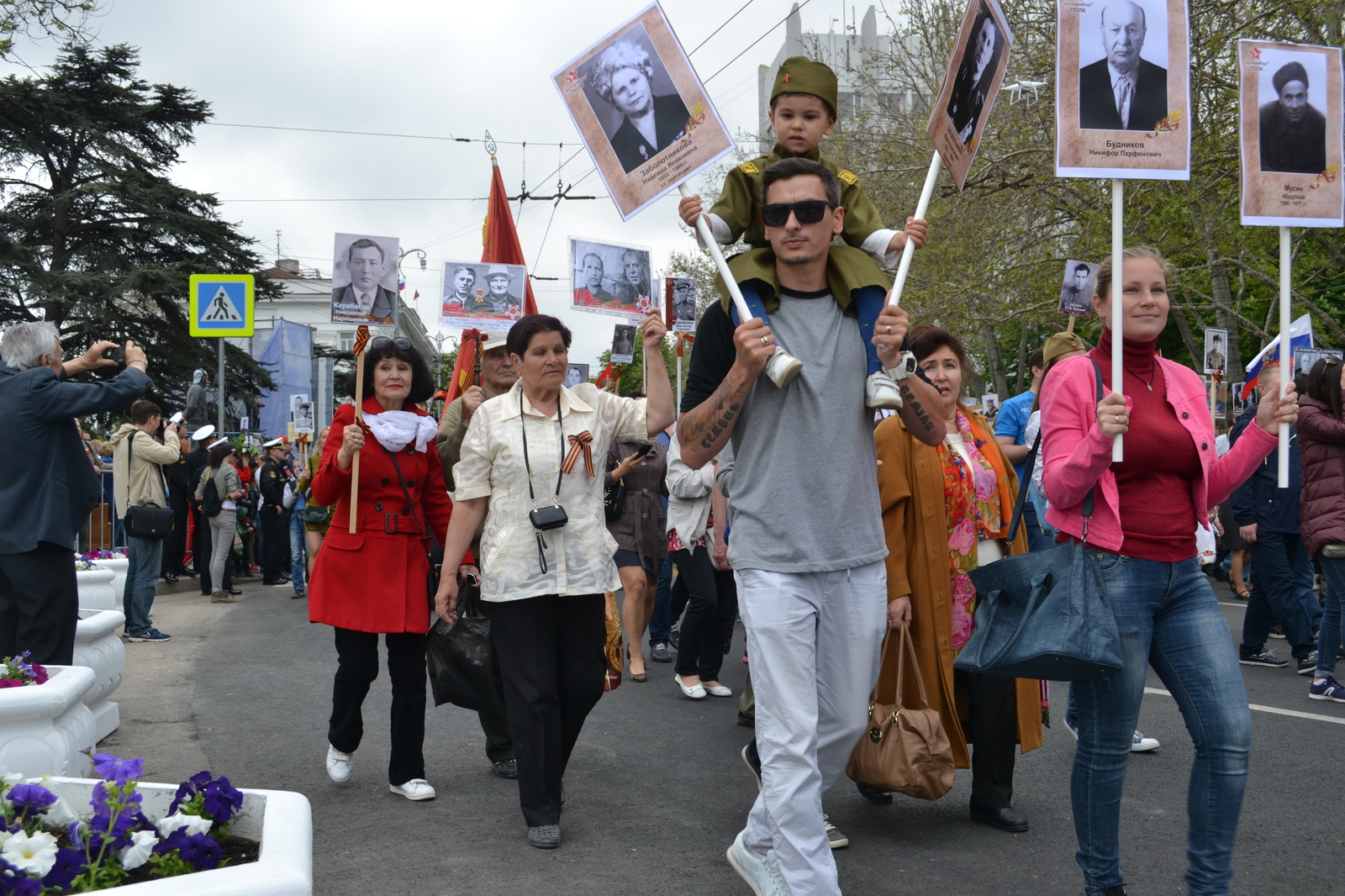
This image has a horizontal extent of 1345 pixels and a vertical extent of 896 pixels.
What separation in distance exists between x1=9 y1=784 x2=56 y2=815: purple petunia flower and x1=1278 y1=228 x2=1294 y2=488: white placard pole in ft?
10.8

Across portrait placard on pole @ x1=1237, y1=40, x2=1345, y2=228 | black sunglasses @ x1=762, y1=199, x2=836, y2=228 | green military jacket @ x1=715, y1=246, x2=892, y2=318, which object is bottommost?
green military jacket @ x1=715, y1=246, x2=892, y2=318

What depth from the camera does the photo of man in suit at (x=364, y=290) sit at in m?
8.31

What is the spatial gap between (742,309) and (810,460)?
49 cm

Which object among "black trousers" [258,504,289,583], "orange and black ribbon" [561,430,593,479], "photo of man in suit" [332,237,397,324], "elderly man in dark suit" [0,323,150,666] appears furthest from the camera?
"black trousers" [258,504,289,583]

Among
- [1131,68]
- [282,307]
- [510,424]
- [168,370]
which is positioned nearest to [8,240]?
[168,370]

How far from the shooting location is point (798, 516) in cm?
354

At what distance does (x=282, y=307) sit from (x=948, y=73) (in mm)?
87406

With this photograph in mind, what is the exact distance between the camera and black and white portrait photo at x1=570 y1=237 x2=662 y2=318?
10734 mm

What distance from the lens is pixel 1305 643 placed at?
27.7 feet

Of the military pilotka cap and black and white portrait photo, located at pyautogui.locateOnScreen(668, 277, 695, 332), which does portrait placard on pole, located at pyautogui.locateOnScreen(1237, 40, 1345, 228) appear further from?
black and white portrait photo, located at pyautogui.locateOnScreen(668, 277, 695, 332)

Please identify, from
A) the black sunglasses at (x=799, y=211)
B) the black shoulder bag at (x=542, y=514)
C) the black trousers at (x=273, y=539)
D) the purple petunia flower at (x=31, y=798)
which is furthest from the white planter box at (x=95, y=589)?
the black trousers at (x=273, y=539)

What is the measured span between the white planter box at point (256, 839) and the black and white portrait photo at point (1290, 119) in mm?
3600

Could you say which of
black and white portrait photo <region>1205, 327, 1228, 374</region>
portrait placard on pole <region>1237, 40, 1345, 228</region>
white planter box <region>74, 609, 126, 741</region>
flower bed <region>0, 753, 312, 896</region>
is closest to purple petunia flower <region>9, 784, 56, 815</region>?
flower bed <region>0, 753, 312, 896</region>

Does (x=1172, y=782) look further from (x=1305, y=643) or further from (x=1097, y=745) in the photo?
(x=1305, y=643)
